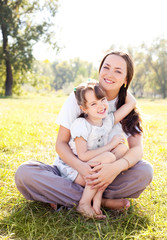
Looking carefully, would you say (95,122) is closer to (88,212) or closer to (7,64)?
(88,212)

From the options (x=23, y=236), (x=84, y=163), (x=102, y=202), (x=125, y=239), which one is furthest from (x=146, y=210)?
(x=23, y=236)

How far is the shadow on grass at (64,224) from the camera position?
1893mm

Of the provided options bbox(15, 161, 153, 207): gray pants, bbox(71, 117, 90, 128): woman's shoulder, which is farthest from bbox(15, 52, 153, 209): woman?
bbox(71, 117, 90, 128): woman's shoulder

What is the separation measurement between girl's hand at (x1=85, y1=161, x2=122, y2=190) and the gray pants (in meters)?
0.21

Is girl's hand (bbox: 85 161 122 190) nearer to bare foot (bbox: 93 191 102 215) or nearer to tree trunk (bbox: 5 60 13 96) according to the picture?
→ bare foot (bbox: 93 191 102 215)

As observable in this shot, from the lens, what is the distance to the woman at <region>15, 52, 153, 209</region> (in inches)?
86.7

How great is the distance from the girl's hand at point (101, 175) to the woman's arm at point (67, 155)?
6 centimetres

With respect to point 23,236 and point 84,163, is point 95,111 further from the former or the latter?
point 23,236

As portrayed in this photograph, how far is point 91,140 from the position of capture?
2.31m

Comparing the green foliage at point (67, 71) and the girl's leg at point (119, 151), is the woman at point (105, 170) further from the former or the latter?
the green foliage at point (67, 71)

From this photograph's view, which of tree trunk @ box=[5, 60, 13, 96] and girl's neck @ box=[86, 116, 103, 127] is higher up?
girl's neck @ box=[86, 116, 103, 127]

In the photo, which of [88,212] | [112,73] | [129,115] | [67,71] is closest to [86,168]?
[88,212]

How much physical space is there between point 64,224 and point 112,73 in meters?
1.41

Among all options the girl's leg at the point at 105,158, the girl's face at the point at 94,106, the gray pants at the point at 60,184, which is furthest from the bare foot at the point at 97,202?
the girl's face at the point at 94,106
